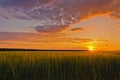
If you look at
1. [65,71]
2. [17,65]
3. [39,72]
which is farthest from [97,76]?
[17,65]

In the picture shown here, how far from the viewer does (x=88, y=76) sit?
9.98 metres

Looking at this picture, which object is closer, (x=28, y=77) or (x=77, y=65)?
(x=28, y=77)

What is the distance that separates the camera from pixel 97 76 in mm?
10219

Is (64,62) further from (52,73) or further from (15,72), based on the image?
(15,72)

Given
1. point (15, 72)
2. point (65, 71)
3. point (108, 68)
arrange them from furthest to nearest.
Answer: point (108, 68) → point (65, 71) → point (15, 72)

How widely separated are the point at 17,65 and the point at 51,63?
4.43ft

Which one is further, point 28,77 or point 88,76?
point 88,76

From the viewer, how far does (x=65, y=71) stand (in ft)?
32.3

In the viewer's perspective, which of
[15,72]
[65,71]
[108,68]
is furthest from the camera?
[108,68]

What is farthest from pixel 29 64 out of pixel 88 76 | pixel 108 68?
pixel 108 68

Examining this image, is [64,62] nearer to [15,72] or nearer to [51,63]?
[51,63]

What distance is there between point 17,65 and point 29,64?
1.49ft

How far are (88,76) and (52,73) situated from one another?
1485mm

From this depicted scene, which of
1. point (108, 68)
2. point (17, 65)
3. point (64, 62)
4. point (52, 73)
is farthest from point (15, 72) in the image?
point (108, 68)
